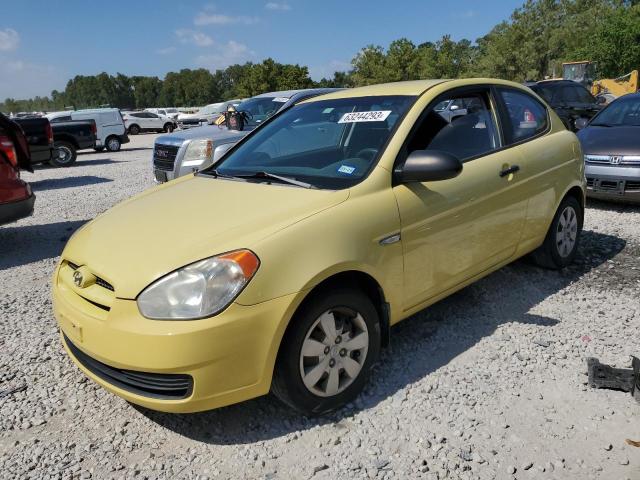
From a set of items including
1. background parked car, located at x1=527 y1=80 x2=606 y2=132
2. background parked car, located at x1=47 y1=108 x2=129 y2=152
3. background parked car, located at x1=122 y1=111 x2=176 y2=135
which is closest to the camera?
background parked car, located at x1=527 y1=80 x2=606 y2=132

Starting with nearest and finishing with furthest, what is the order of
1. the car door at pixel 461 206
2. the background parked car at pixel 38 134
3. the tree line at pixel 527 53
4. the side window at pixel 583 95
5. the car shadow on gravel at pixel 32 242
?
the car door at pixel 461 206 < the car shadow on gravel at pixel 32 242 < the background parked car at pixel 38 134 < the side window at pixel 583 95 < the tree line at pixel 527 53

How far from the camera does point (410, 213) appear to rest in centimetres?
310

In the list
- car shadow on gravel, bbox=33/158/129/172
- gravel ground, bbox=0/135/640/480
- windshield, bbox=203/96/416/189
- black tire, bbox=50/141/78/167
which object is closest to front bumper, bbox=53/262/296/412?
gravel ground, bbox=0/135/640/480

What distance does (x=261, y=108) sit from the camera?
31.9 ft

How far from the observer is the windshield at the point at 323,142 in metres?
3.21

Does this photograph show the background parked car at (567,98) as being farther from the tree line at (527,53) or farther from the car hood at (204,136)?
the tree line at (527,53)

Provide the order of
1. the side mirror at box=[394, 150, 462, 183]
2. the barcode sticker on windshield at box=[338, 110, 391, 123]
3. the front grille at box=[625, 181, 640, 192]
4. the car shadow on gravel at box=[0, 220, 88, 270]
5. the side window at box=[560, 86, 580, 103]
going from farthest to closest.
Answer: the side window at box=[560, 86, 580, 103], the front grille at box=[625, 181, 640, 192], the car shadow on gravel at box=[0, 220, 88, 270], the barcode sticker on windshield at box=[338, 110, 391, 123], the side mirror at box=[394, 150, 462, 183]

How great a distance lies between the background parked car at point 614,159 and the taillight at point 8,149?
685cm

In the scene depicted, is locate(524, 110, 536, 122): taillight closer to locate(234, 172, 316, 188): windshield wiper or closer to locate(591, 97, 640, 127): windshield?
locate(234, 172, 316, 188): windshield wiper

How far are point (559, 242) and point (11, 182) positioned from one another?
560cm

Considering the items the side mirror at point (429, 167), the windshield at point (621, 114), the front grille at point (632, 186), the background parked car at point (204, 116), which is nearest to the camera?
the side mirror at point (429, 167)

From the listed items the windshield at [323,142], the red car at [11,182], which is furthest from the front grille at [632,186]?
the red car at [11,182]

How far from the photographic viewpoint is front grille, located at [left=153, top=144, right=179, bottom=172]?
8494 mm

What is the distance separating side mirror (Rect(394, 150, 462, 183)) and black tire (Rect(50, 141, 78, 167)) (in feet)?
50.7
